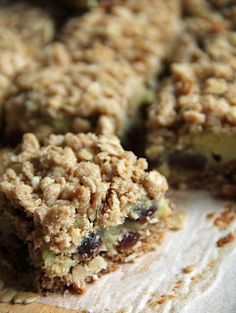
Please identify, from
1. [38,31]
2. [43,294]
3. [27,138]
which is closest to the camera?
[43,294]

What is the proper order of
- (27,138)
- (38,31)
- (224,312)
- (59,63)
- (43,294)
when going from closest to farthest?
(224,312)
(43,294)
(27,138)
(59,63)
(38,31)

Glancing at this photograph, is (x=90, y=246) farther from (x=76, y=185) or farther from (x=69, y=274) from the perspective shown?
(x=76, y=185)

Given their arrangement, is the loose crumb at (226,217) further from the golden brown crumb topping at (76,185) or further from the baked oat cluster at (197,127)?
the golden brown crumb topping at (76,185)

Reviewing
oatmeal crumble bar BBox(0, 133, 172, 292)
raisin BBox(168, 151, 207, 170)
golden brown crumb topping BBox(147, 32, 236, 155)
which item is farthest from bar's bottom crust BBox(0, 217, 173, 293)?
golden brown crumb topping BBox(147, 32, 236, 155)

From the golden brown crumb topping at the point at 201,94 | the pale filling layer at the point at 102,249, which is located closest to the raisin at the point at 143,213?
the pale filling layer at the point at 102,249

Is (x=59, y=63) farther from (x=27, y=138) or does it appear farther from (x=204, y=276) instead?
(x=204, y=276)

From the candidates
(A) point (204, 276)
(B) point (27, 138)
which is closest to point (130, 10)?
(B) point (27, 138)
